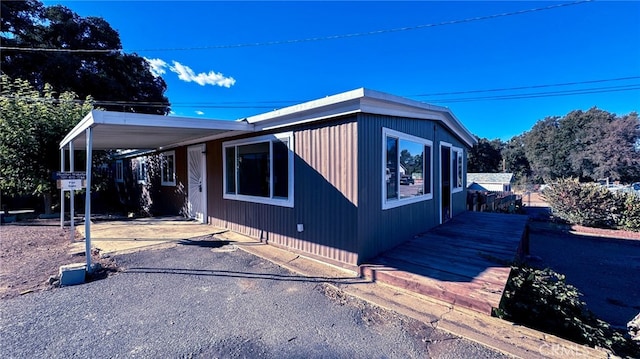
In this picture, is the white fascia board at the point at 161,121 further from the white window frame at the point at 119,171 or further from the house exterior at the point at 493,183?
the house exterior at the point at 493,183

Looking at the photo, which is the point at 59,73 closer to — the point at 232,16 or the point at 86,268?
the point at 232,16

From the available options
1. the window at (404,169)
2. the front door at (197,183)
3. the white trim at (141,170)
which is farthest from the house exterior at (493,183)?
the white trim at (141,170)

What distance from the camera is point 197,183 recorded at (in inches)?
304

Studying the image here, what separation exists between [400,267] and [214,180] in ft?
16.8

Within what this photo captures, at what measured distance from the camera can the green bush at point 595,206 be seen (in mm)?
10797

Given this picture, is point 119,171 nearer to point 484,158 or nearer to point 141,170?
point 141,170

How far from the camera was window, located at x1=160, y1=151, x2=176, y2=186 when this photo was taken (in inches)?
356

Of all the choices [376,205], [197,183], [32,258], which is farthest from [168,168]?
[376,205]

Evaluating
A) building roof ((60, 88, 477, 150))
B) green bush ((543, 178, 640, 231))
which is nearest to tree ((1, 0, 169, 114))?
building roof ((60, 88, 477, 150))

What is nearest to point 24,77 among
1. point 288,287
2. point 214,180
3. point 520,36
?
point 214,180

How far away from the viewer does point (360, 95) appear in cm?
351

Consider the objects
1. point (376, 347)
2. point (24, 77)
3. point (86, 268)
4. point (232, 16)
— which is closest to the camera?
point (376, 347)

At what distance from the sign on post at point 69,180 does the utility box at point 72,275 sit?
1663mm

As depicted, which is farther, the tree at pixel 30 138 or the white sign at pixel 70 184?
the tree at pixel 30 138
